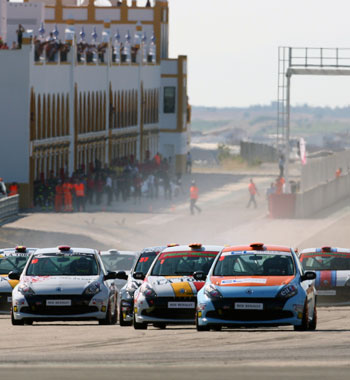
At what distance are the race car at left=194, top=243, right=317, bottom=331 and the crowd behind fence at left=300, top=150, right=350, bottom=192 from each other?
41.4 meters

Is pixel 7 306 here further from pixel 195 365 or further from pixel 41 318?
pixel 195 365

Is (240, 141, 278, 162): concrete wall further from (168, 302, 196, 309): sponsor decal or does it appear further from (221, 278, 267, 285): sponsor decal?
(221, 278, 267, 285): sponsor decal

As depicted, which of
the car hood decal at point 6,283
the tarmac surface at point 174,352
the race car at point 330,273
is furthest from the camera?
the race car at point 330,273

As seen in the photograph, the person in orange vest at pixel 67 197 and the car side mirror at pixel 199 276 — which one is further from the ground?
the car side mirror at pixel 199 276

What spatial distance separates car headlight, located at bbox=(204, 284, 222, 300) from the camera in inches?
736

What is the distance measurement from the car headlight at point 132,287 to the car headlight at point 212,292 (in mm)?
2572

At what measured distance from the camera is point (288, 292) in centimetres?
1870

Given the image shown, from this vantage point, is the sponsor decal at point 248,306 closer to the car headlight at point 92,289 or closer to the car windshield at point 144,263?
the car headlight at point 92,289

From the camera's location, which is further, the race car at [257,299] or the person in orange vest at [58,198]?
the person in orange vest at [58,198]

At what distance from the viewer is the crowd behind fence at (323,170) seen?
61862mm

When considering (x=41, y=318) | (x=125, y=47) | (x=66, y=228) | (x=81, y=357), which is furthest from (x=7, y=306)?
(x=125, y=47)

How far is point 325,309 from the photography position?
2591 cm

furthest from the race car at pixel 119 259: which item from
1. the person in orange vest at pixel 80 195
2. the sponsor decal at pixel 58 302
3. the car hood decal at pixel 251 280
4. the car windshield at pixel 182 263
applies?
the person in orange vest at pixel 80 195

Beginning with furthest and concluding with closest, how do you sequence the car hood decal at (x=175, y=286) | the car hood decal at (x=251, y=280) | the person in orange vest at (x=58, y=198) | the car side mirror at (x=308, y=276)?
1. the person in orange vest at (x=58, y=198)
2. the car hood decal at (x=175, y=286)
3. the car side mirror at (x=308, y=276)
4. the car hood decal at (x=251, y=280)
